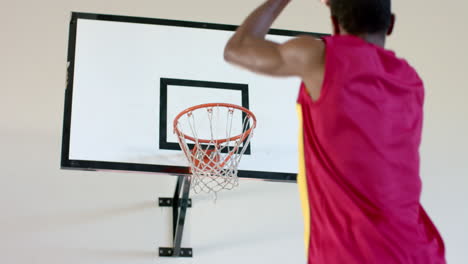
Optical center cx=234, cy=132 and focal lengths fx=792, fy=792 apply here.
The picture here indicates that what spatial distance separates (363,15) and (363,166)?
49 centimetres

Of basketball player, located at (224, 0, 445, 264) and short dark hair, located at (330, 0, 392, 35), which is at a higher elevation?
short dark hair, located at (330, 0, 392, 35)

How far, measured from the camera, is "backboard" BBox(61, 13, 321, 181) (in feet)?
15.3

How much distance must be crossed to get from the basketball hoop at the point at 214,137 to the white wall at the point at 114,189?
56 cm

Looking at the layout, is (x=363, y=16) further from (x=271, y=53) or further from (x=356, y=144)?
(x=356, y=144)

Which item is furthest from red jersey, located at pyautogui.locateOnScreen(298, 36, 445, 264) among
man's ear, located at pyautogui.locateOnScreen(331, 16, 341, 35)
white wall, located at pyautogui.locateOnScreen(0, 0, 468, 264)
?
white wall, located at pyautogui.locateOnScreen(0, 0, 468, 264)

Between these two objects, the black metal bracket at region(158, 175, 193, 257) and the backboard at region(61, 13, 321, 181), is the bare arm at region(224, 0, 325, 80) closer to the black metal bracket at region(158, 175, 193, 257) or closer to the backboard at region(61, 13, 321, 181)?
the backboard at region(61, 13, 321, 181)

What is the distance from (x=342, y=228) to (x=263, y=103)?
285cm

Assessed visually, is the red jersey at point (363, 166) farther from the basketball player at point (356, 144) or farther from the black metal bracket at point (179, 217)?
the black metal bracket at point (179, 217)

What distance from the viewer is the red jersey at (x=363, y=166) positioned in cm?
211

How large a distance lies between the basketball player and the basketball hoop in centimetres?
228

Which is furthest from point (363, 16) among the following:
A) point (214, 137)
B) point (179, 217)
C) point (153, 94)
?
point (179, 217)

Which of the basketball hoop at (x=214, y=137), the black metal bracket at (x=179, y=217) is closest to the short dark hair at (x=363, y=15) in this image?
the basketball hoop at (x=214, y=137)

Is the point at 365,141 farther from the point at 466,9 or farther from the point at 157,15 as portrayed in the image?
the point at 466,9

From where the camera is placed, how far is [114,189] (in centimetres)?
525
